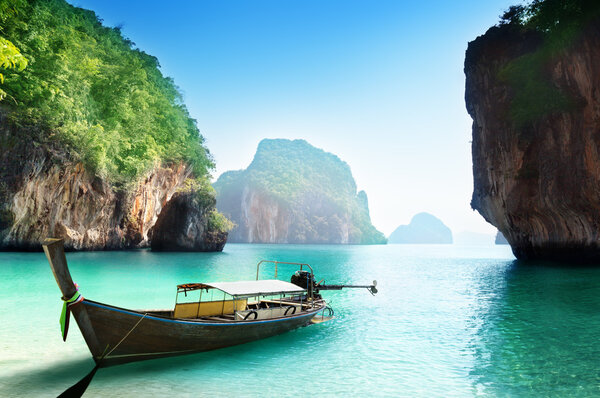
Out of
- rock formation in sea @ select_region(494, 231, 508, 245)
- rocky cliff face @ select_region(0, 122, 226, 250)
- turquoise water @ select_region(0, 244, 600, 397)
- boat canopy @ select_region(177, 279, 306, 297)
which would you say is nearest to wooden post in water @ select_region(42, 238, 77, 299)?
turquoise water @ select_region(0, 244, 600, 397)

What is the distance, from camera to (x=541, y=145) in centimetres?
2944

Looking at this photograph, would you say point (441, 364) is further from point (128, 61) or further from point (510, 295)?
point (128, 61)

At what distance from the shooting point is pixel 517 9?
30188mm

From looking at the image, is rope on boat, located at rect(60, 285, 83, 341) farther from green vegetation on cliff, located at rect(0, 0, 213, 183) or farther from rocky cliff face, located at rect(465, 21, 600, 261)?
rocky cliff face, located at rect(465, 21, 600, 261)

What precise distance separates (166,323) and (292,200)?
13754 cm

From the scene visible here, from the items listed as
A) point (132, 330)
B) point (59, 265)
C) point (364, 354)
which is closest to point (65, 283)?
point (59, 265)

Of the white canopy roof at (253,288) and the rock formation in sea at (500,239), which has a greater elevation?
the rock formation in sea at (500,239)

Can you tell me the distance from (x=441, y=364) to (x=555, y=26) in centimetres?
2811

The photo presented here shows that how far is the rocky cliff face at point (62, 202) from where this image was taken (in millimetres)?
26469

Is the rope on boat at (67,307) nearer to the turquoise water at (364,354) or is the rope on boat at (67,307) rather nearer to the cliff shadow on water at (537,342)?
the turquoise water at (364,354)

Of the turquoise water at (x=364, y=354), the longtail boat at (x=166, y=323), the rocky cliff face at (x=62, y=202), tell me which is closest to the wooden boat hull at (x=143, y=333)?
the longtail boat at (x=166, y=323)

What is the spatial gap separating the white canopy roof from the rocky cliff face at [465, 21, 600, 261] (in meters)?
26.2

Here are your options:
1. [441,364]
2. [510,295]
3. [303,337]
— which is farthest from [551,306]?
[303,337]

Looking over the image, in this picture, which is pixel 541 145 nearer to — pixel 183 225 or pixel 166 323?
pixel 166 323
